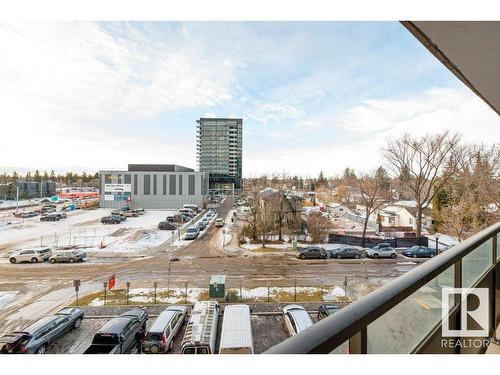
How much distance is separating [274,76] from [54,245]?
17.7 metres

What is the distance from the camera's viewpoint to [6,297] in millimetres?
7605

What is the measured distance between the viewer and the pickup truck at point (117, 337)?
188 inches

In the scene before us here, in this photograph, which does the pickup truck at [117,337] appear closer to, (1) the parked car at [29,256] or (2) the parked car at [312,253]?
(2) the parked car at [312,253]

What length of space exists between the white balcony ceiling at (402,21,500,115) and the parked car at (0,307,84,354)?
6.61m

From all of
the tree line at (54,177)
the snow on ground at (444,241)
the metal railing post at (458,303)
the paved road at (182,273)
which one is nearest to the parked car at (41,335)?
the paved road at (182,273)

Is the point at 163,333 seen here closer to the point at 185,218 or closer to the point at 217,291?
the point at 217,291

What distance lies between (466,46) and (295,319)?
537 centimetres

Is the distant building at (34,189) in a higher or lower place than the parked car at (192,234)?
higher

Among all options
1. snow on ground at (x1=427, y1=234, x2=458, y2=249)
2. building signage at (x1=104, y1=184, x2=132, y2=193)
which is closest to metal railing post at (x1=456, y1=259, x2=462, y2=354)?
snow on ground at (x1=427, y1=234, x2=458, y2=249)

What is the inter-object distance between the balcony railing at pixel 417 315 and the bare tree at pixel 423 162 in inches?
517

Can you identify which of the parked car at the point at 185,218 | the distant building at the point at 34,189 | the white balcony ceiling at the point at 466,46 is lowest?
the parked car at the point at 185,218

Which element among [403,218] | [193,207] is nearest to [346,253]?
[403,218]

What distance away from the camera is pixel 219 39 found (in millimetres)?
14188
